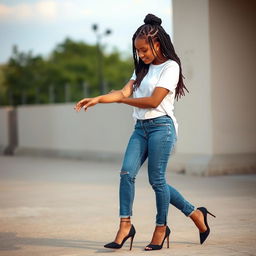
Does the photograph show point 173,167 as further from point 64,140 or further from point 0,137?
point 0,137

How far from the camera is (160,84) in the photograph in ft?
20.4

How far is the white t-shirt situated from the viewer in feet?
20.5

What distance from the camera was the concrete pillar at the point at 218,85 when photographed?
1322 cm

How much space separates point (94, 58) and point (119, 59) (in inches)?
176

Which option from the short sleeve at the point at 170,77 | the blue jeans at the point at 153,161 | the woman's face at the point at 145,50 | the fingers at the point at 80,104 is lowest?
the blue jeans at the point at 153,161

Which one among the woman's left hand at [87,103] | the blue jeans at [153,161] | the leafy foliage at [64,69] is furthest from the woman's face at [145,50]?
the leafy foliage at [64,69]

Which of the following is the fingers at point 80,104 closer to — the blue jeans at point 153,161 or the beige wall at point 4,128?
the blue jeans at point 153,161

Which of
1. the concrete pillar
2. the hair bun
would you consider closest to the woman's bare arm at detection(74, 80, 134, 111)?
the hair bun

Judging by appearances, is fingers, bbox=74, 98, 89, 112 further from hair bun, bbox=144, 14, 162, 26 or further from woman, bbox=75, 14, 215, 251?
hair bun, bbox=144, 14, 162, 26

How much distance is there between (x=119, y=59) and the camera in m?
107

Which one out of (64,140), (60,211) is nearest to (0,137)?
(64,140)

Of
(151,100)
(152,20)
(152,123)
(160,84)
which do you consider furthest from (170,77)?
(152,20)

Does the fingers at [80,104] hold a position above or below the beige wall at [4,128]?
above

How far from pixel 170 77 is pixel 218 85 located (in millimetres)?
7124
